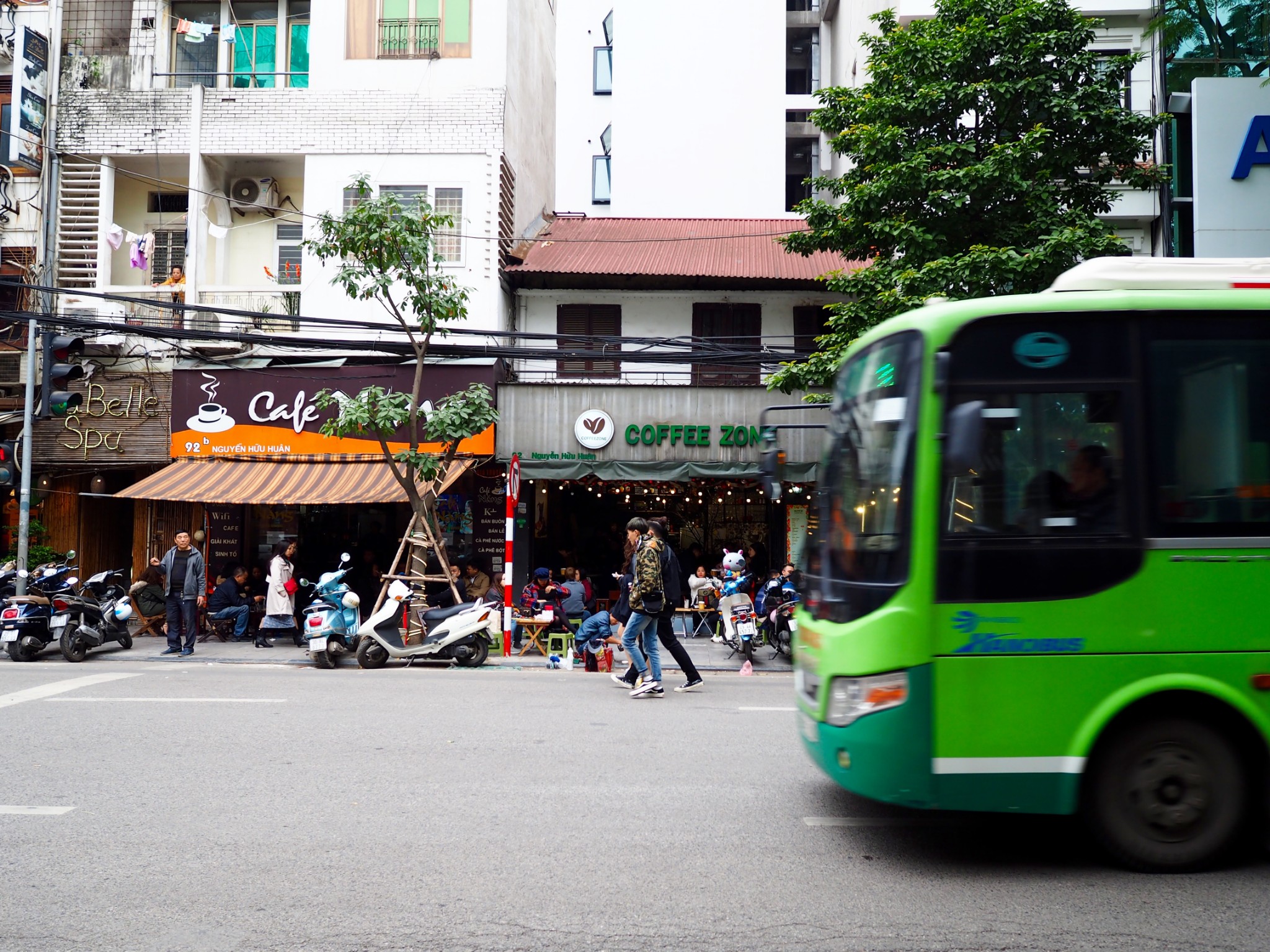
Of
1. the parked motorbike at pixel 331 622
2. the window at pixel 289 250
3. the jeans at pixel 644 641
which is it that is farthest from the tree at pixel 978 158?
the window at pixel 289 250

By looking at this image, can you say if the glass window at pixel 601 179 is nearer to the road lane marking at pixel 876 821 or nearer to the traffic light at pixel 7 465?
the traffic light at pixel 7 465

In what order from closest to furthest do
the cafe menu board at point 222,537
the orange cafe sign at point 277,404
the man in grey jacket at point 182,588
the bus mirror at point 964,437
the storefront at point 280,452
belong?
1. the bus mirror at point 964,437
2. the man in grey jacket at point 182,588
3. the storefront at point 280,452
4. the orange cafe sign at point 277,404
5. the cafe menu board at point 222,537

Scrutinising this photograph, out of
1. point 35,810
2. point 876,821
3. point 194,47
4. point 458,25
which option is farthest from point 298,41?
point 876,821

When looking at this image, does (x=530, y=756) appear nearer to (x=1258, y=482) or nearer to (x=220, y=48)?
(x=1258, y=482)

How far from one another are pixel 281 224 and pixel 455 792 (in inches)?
638

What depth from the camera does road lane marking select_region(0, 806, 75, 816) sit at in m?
5.75

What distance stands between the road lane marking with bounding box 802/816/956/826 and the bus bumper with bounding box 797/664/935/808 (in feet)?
2.66

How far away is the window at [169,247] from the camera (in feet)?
64.0

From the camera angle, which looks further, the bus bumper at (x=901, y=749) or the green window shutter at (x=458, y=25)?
the green window shutter at (x=458, y=25)

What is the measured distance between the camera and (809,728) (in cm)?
554

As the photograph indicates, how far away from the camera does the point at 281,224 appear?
64.5 ft

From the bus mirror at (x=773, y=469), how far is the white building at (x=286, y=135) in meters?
12.3

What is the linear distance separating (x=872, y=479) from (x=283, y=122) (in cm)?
1696

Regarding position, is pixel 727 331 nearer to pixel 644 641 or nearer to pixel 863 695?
pixel 644 641
